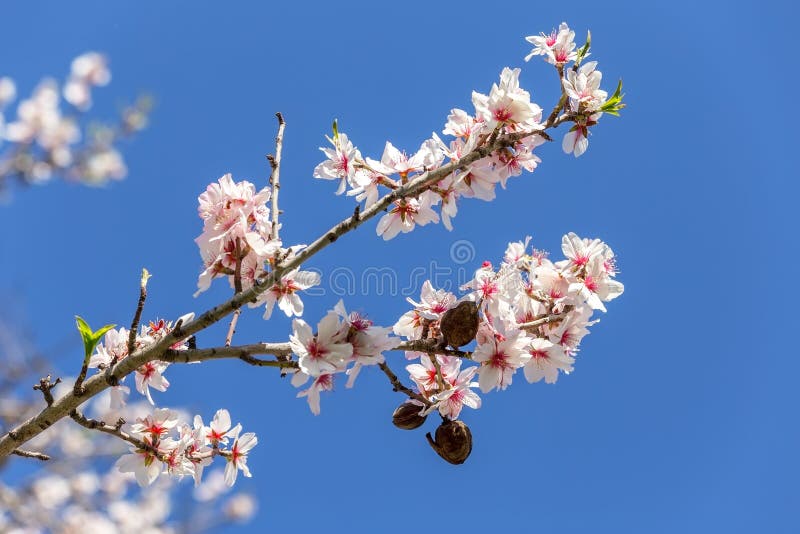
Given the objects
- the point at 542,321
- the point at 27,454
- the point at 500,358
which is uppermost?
the point at 542,321

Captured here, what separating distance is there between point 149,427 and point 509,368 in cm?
162

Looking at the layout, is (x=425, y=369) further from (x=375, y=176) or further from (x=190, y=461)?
(x=190, y=461)

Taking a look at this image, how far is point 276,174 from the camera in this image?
2.69 metres

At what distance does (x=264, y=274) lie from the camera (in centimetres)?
254

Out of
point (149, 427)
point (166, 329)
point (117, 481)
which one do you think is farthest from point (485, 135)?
point (117, 481)

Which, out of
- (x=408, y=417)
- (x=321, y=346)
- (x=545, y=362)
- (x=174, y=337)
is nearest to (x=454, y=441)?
(x=408, y=417)

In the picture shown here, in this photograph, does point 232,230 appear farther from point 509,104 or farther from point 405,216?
point 509,104

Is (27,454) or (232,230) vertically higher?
(232,230)

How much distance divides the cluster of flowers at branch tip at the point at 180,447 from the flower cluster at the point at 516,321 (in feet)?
3.03

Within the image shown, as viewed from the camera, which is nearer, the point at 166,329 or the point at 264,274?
the point at 264,274

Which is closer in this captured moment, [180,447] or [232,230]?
[232,230]

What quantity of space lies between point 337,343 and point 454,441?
747 mm

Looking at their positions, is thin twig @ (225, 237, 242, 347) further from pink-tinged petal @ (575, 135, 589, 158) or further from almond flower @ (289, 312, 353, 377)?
pink-tinged petal @ (575, 135, 589, 158)

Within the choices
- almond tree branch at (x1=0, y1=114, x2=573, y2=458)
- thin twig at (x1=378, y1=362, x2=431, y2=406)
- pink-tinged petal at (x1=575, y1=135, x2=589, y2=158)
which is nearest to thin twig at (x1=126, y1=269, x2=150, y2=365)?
almond tree branch at (x1=0, y1=114, x2=573, y2=458)
